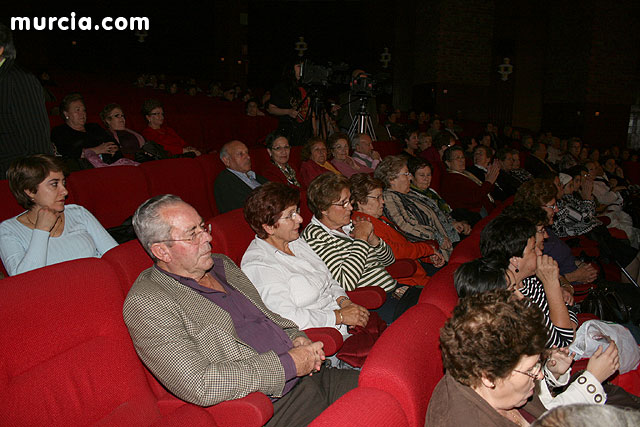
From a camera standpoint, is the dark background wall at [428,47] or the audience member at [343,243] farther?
the dark background wall at [428,47]

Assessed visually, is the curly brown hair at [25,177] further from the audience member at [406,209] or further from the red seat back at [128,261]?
the audience member at [406,209]

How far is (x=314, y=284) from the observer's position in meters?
1.80

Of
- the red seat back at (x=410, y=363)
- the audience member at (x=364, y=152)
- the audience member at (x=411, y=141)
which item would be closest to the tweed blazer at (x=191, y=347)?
the red seat back at (x=410, y=363)

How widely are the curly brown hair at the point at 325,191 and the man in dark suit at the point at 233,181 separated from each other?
760 mm

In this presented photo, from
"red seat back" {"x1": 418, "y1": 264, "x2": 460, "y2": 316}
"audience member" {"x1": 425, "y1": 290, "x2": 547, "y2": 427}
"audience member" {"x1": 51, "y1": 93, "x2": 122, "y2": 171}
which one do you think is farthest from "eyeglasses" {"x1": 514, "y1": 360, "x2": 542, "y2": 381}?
"audience member" {"x1": 51, "y1": 93, "x2": 122, "y2": 171}

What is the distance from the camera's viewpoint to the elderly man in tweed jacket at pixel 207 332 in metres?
1.15

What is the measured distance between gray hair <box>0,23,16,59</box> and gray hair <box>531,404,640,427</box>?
89.2 inches

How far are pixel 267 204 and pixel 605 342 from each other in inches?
52.6

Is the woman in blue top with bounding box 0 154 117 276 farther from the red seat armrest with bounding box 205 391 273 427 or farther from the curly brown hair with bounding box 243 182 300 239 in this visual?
the red seat armrest with bounding box 205 391 273 427

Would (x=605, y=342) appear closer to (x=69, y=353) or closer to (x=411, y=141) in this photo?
(x=69, y=353)

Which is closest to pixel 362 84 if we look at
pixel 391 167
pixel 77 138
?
pixel 391 167

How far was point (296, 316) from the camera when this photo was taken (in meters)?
1.68

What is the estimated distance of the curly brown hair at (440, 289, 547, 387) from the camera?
997 mm

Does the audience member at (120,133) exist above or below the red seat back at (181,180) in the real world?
above
